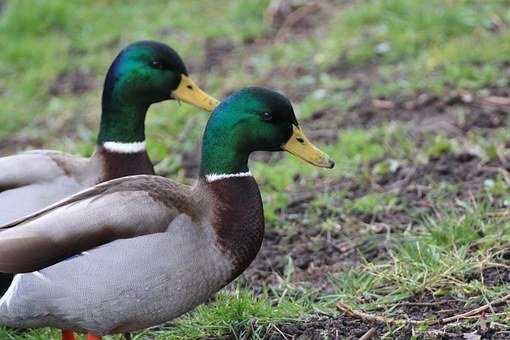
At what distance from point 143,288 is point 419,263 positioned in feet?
4.20

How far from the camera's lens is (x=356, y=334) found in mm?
3873

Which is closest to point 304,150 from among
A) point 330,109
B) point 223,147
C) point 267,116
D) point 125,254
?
point 267,116

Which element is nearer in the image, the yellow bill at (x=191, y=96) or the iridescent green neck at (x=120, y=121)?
the iridescent green neck at (x=120, y=121)

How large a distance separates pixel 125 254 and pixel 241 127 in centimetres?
72

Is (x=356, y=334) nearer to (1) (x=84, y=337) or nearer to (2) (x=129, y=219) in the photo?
(2) (x=129, y=219)

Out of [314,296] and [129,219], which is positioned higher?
[129,219]

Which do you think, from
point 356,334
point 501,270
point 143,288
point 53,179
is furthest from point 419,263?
point 53,179

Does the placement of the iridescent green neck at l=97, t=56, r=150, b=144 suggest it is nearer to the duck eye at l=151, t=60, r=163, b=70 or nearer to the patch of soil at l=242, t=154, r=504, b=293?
the duck eye at l=151, t=60, r=163, b=70

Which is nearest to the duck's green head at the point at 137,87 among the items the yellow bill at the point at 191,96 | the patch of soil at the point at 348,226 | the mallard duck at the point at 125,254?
the yellow bill at the point at 191,96

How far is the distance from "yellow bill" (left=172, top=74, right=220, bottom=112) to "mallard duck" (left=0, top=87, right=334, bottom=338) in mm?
1109

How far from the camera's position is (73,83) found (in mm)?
8445

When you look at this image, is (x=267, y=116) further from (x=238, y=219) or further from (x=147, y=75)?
(x=147, y=75)

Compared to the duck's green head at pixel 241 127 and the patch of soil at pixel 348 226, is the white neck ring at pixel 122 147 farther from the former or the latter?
the duck's green head at pixel 241 127

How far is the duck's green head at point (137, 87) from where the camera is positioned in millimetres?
4945
